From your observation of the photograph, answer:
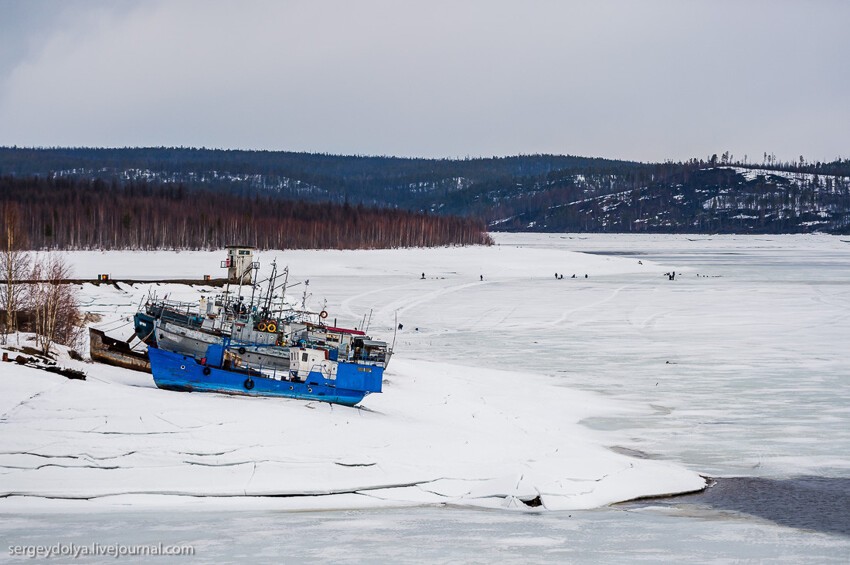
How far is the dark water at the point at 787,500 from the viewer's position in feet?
62.8

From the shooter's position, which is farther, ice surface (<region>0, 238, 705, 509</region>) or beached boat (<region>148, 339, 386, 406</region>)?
beached boat (<region>148, 339, 386, 406</region>)

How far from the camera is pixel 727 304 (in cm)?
6438

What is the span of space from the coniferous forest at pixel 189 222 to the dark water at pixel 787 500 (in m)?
123

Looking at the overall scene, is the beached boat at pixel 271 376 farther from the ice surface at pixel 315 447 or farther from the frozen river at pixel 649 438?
the frozen river at pixel 649 438

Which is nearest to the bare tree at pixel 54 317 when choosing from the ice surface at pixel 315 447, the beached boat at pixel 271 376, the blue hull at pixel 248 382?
the ice surface at pixel 315 447

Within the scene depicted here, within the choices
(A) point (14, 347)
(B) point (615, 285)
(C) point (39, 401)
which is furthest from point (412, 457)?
(B) point (615, 285)

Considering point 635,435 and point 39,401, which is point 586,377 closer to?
point 635,435

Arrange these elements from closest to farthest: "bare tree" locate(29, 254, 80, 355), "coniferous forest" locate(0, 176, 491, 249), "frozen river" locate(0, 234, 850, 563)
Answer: "frozen river" locate(0, 234, 850, 563)
"bare tree" locate(29, 254, 80, 355)
"coniferous forest" locate(0, 176, 491, 249)

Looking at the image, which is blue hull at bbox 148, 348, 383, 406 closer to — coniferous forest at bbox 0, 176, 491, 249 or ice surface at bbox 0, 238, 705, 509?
ice surface at bbox 0, 238, 705, 509

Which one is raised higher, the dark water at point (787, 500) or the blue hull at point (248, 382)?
the blue hull at point (248, 382)

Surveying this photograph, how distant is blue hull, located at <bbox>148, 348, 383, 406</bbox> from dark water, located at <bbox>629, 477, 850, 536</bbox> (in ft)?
31.5

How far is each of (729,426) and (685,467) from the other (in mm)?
4889

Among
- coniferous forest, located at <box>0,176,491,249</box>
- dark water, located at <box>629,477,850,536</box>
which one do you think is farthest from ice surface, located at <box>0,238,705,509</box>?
coniferous forest, located at <box>0,176,491,249</box>

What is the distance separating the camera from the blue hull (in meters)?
27.5
